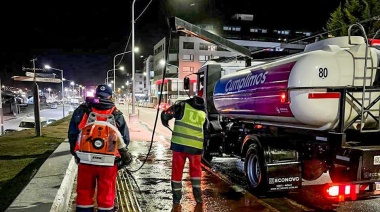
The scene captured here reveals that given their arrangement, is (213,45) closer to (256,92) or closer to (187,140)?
(256,92)

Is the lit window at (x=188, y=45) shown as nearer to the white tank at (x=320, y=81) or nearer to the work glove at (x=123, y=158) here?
the white tank at (x=320, y=81)

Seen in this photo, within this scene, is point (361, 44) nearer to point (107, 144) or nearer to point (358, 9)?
point (107, 144)

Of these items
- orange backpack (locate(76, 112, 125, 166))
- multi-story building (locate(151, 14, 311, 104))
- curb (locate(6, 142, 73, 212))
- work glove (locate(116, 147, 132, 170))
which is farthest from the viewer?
multi-story building (locate(151, 14, 311, 104))

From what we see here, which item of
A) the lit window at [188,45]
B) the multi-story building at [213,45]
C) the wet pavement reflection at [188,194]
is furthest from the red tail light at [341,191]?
the lit window at [188,45]

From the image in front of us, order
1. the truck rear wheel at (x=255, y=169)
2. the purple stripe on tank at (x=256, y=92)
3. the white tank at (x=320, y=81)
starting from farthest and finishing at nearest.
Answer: the truck rear wheel at (x=255, y=169) < the purple stripe on tank at (x=256, y=92) < the white tank at (x=320, y=81)

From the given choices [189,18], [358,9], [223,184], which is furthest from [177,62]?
[223,184]

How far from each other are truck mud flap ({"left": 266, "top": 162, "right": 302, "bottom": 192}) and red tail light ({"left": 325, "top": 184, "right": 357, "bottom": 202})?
96 cm

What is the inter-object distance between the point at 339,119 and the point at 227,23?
75.0 meters

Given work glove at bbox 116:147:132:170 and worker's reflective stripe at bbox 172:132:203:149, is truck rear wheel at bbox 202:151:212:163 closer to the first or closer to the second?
worker's reflective stripe at bbox 172:132:203:149

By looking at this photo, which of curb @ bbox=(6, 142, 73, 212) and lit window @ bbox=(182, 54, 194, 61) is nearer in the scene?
curb @ bbox=(6, 142, 73, 212)

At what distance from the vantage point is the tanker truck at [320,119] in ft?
16.3

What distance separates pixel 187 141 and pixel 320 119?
2.16m

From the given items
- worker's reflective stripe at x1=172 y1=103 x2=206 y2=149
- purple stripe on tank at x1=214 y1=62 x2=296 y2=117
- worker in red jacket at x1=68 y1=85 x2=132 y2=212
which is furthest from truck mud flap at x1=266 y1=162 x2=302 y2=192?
worker in red jacket at x1=68 y1=85 x2=132 y2=212

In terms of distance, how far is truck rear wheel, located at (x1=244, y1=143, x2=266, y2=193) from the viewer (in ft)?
20.0
